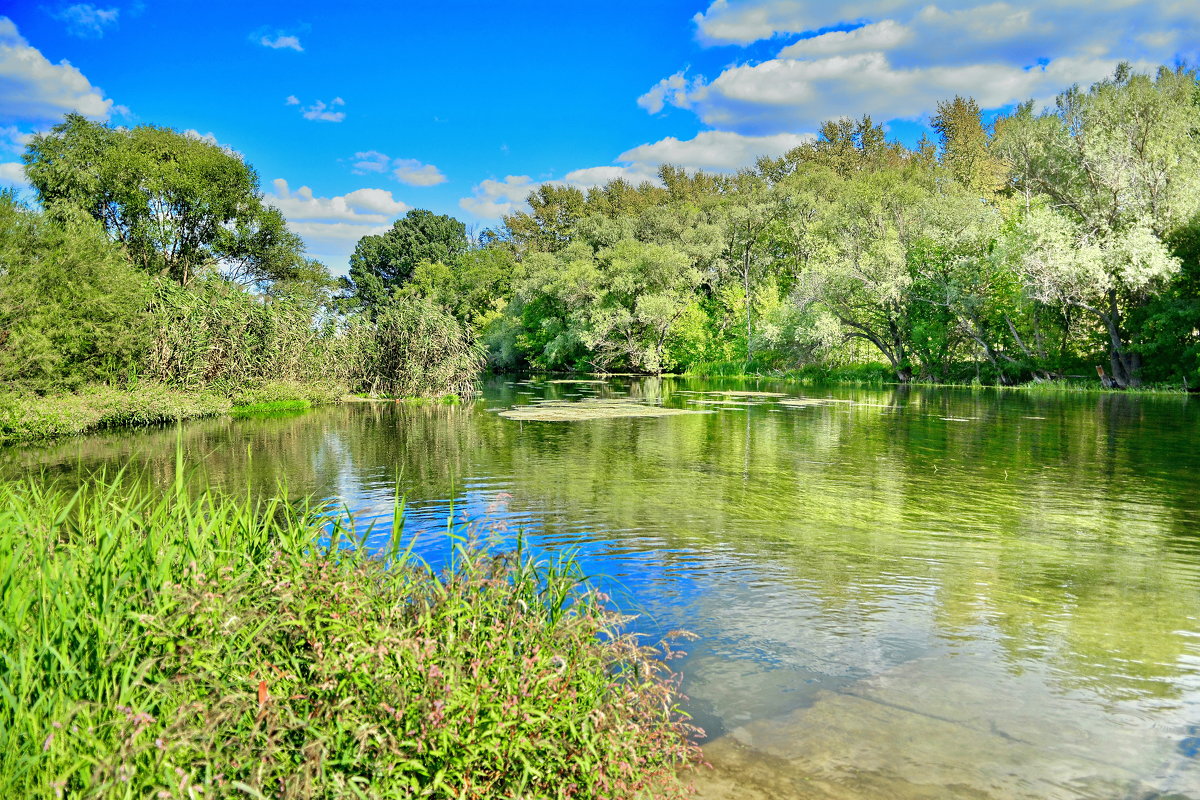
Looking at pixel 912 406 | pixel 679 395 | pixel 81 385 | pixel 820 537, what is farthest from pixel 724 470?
pixel 679 395

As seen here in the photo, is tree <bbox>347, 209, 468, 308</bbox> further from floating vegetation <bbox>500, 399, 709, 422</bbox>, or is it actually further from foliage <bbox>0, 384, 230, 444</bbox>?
foliage <bbox>0, 384, 230, 444</bbox>

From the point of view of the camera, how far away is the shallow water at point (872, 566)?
5.16 metres

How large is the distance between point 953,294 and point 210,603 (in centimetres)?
4872

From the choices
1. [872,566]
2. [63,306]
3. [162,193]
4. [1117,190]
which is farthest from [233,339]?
[1117,190]

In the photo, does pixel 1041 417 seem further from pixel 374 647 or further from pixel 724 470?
pixel 374 647

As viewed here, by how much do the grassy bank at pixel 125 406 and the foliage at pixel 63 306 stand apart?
0.94 m

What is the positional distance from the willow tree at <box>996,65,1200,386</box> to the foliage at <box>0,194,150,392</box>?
41077 mm

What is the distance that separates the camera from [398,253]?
99.4 m

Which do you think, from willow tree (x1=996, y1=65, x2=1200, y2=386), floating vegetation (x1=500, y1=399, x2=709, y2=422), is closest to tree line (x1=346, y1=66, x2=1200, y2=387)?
willow tree (x1=996, y1=65, x2=1200, y2=386)

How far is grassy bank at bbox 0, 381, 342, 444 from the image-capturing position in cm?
2144

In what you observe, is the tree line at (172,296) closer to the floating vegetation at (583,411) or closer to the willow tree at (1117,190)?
the floating vegetation at (583,411)

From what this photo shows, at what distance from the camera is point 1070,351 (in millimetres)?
43625

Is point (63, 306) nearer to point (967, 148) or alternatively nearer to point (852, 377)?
point (852, 377)

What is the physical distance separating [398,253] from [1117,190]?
8217 cm
